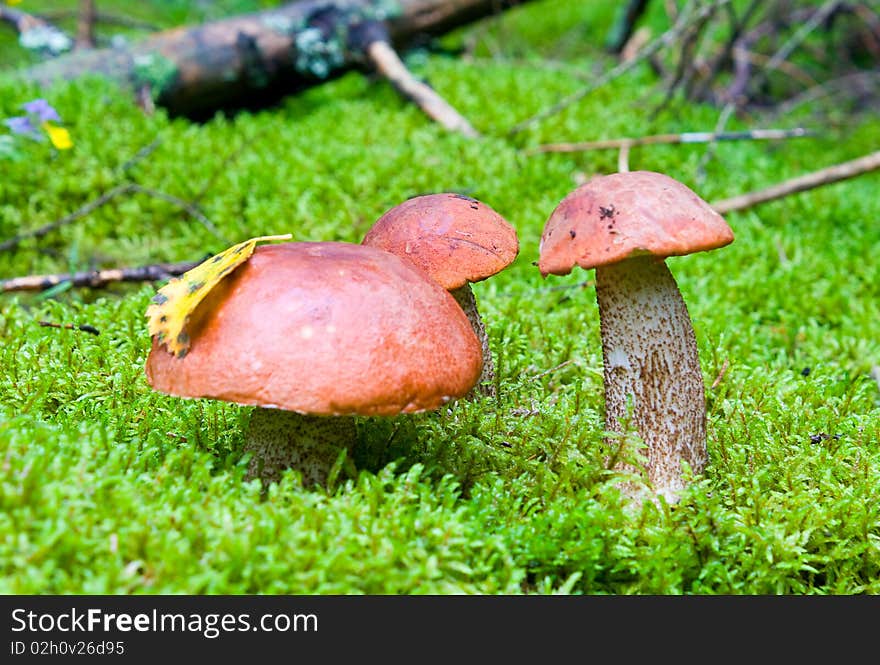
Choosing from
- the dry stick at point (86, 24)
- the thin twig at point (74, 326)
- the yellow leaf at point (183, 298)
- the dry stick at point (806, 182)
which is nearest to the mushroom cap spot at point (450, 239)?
the yellow leaf at point (183, 298)

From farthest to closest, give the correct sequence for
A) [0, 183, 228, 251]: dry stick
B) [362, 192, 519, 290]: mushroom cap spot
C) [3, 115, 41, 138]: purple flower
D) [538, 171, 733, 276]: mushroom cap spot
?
[0, 183, 228, 251]: dry stick
[3, 115, 41, 138]: purple flower
[362, 192, 519, 290]: mushroom cap spot
[538, 171, 733, 276]: mushroom cap spot

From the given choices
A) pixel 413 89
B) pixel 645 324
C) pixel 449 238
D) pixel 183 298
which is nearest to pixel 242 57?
pixel 413 89

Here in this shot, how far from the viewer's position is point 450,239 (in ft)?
6.17

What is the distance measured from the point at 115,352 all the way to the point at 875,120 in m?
6.38

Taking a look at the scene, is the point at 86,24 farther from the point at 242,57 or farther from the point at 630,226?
the point at 630,226

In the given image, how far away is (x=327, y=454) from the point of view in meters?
1.76

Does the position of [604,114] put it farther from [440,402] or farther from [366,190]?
[440,402]

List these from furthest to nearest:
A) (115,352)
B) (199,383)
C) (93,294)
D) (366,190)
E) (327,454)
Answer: (366,190)
(93,294)
(115,352)
(327,454)
(199,383)

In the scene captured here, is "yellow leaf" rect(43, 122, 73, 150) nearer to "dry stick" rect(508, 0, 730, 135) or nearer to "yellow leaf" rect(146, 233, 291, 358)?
"yellow leaf" rect(146, 233, 291, 358)

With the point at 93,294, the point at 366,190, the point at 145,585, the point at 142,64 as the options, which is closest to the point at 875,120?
the point at 366,190

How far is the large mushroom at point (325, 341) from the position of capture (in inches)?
55.0

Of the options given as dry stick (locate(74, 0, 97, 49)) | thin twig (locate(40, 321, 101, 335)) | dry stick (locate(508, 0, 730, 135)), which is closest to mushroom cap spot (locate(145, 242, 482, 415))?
thin twig (locate(40, 321, 101, 335))

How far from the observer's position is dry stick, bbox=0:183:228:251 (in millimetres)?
3482

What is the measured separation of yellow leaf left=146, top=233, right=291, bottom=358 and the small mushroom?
461 millimetres
